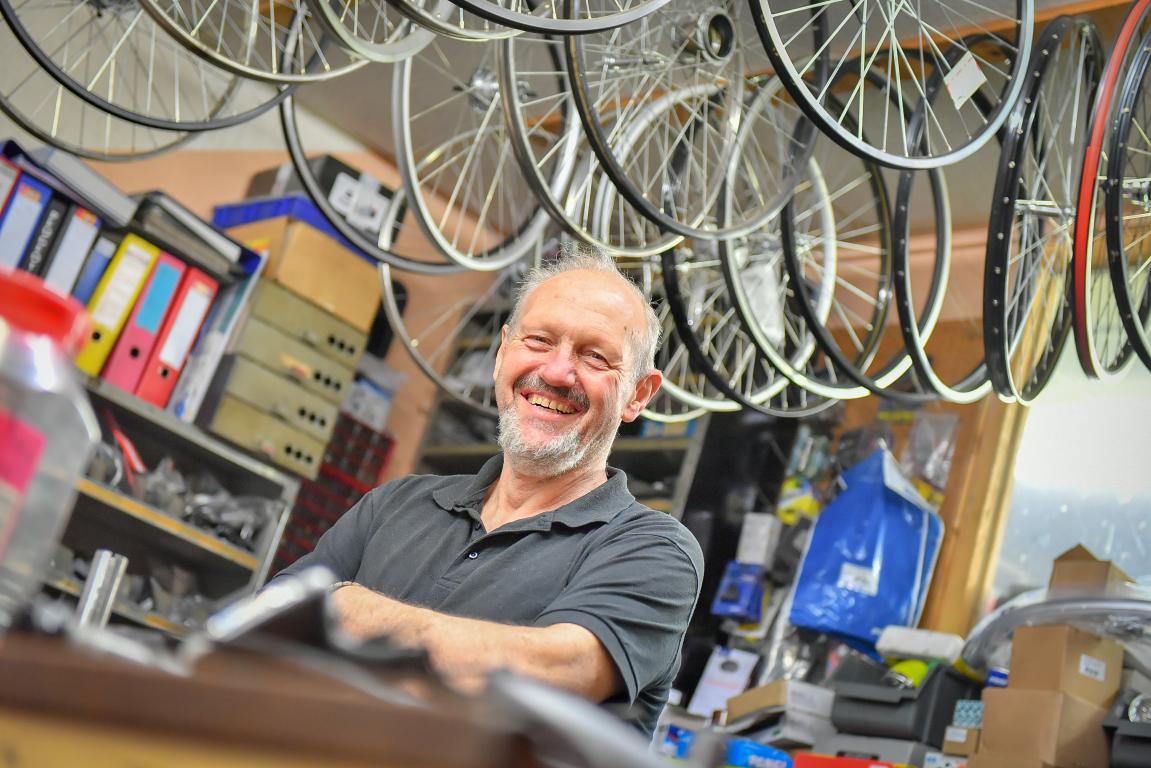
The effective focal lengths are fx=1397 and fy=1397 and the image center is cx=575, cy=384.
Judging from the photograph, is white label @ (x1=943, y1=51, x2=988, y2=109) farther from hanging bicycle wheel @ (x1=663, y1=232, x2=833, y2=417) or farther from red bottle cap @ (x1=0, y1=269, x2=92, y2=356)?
red bottle cap @ (x1=0, y1=269, x2=92, y2=356)

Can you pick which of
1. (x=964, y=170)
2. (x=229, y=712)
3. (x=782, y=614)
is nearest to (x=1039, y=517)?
(x=782, y=614)

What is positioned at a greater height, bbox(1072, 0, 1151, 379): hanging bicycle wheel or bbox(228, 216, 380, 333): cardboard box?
bbox(1072, 0, 1151, 379): hanging bicycle wheel

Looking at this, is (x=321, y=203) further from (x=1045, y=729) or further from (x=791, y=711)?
(x=1045, y=729)

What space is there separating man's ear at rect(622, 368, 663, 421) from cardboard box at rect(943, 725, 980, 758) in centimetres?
178

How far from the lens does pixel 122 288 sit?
151 inches

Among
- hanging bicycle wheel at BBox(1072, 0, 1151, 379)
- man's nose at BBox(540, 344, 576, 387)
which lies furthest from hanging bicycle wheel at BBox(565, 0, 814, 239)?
man's nose at BBox(540, 344, 576, 387)

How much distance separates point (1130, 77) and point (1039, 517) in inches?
67.3

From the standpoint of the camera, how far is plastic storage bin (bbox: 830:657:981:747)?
11.6 feet

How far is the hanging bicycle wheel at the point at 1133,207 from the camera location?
3.06m

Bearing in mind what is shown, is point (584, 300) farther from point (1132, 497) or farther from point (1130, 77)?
point (1132, 497)

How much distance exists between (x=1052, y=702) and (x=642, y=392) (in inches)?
65.1

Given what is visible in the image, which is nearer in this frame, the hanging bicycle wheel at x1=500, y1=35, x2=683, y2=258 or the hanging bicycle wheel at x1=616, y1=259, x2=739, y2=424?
the hanging bicycle wheel at x1=500, y1=35, x2=683, y2=258

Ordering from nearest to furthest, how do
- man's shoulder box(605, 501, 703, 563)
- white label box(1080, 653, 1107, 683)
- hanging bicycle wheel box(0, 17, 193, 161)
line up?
man's shoulder box(605, 501, 703, 563)
white label box(1080, 653, 1107, 683)
hanging bicycle wheel box(0, 17, 193, 161)

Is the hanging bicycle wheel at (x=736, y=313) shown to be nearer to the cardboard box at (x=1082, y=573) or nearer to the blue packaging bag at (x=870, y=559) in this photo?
the blue packaging bag at (x=870, y=559)
